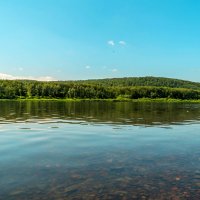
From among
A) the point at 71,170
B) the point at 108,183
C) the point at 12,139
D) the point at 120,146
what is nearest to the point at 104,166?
the point at 71,170

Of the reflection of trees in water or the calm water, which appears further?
the reflection of trees in water

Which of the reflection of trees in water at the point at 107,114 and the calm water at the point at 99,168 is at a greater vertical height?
the reflection of trees in water at the point at 107,114

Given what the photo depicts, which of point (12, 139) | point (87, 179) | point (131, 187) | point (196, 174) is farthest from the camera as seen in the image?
point (12, 139)

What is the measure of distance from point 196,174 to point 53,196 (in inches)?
332

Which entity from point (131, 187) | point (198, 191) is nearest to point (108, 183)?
point (131, 187)

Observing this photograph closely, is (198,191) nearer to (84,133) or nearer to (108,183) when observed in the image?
(108,183)

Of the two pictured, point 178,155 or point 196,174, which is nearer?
point 196,174

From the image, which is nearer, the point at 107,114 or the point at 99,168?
the point at 99,168

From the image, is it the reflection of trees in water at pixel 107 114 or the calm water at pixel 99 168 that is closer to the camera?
the calm water at pixel 99 168

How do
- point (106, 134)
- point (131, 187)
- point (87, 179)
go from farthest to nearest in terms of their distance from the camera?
1. point (106, 134)
2. point (87, 179)
3. point (131, 187)

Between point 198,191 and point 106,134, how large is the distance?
802 inches

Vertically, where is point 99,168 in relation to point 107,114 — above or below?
below

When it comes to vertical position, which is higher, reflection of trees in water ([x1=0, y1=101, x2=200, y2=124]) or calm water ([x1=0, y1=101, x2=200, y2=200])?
reflection of trees in water ([x1=0, y1=101, x2=200, y2=124])

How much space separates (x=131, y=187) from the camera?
1524cm
